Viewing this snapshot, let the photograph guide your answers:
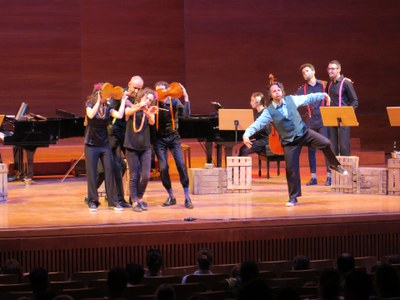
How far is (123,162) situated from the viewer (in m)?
10.2

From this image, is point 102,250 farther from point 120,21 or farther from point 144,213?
point 120,21

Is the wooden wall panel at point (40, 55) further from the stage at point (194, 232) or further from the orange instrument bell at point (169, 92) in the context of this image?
the orange instrument bell at point (169, 92)

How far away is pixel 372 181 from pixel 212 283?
5295 mm

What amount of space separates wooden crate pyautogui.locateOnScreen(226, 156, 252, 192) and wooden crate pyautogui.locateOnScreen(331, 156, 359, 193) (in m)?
1.19

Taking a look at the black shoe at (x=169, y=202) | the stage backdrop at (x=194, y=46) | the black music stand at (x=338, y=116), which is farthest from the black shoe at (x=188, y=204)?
the stage backdrop at (x=194, y=46)

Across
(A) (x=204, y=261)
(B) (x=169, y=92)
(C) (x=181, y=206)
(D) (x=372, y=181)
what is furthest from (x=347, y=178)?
(A) (x=204, y=261)

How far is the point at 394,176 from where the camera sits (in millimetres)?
10672

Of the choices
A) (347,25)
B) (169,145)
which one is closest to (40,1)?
(347,25)

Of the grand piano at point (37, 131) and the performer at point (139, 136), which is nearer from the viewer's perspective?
the performer at point (139, 136)

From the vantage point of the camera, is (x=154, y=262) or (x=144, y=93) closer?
(x=154, y=262)

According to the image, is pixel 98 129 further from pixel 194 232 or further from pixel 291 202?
pixel 291 202

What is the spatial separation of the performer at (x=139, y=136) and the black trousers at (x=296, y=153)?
1.69m

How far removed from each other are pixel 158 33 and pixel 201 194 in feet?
19.5

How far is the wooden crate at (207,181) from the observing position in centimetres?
1111
